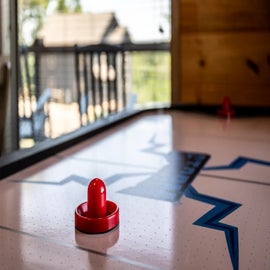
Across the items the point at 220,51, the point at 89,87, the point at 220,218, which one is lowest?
the point at 220,218

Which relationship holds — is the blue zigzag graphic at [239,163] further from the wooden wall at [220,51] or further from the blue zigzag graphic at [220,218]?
the wooden wall at [220,51]

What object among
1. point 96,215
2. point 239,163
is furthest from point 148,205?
point 239,163

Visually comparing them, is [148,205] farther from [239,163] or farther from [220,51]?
[220,51]

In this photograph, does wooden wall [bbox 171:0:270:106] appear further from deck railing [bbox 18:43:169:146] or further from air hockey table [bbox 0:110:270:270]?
air hockey table [bbox 0:110:270:270]

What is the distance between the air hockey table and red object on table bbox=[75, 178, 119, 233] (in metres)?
0.01

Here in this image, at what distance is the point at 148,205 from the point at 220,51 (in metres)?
1.65

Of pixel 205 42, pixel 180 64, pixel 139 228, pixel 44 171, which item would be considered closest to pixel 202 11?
pixel 205 42

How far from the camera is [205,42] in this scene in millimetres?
2277

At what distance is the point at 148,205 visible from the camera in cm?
82

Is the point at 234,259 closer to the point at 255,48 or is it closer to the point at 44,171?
the point at 44,171

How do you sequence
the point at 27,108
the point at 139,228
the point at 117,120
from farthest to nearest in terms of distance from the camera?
the point at 27,108 → the point at 117,120 → the point at 139,228

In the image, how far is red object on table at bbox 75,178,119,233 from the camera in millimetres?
682

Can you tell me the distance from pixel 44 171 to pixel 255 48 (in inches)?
63.1

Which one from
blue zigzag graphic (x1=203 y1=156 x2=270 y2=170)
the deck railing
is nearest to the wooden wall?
the deck railing
